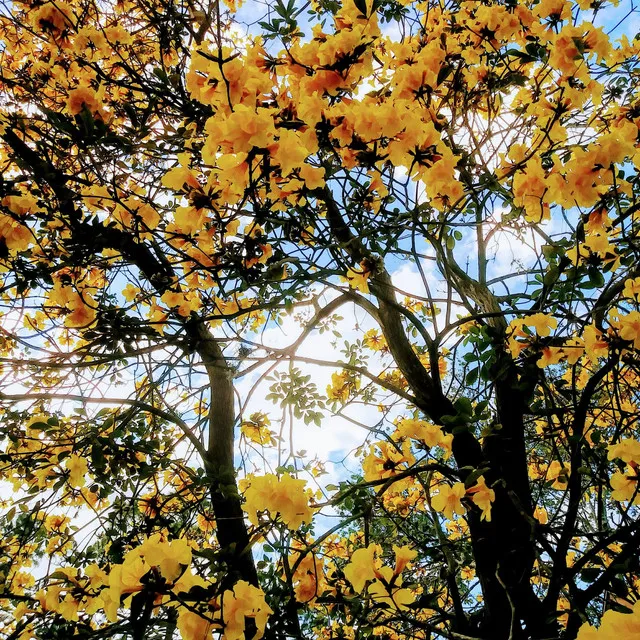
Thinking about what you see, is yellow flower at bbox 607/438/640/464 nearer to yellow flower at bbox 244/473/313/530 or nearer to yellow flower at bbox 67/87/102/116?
yellow flower at bbox 244/473/313/530

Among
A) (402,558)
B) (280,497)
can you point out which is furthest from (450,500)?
(280,497)

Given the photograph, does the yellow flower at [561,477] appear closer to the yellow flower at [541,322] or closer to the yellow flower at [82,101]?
the yellow flower at [541,322]

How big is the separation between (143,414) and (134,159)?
1851 mm

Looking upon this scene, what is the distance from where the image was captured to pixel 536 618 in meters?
1.88

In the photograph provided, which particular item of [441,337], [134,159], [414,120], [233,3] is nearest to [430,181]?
[414,120]

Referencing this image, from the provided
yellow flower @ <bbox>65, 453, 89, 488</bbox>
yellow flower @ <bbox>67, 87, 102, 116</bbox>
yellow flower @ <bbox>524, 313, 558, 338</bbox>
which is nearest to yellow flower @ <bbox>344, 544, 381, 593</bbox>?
yellow flower @ <bbox>524, 313, 558, 338</bbox>

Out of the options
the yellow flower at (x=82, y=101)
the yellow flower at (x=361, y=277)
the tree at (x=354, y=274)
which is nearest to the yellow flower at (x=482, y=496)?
the tree at (x=354, y=274)

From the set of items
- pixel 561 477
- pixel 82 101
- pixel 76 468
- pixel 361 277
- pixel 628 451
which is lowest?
pixel 628 451

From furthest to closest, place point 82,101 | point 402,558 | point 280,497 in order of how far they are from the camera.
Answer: point 82,101 → point 402,558 → point 280,497

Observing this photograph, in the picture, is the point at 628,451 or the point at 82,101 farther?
the point at 82,101

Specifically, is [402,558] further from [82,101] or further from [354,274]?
[82,101]

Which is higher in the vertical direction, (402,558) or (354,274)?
(354,274)

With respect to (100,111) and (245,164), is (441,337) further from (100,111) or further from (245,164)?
(100,111)

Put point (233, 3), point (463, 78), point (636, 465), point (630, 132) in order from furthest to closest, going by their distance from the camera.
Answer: point (233, 3) < point (463, 78) < point (630, 132) < point (636, 465)
